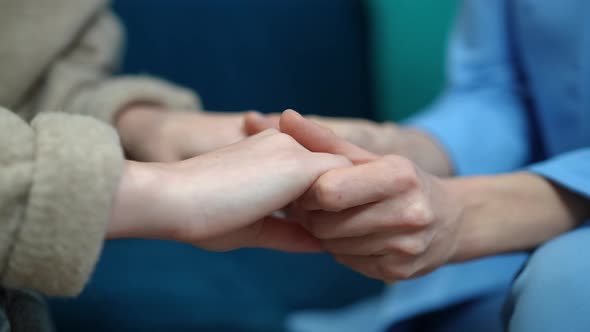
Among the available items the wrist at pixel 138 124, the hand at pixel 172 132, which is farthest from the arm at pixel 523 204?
the wrist at pixel 138 124

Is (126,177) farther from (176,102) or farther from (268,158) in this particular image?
(176,102)

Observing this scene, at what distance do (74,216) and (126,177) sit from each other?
4 centimetres

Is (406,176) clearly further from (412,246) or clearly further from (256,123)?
(256,123)

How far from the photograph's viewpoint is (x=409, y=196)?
46 centimetres

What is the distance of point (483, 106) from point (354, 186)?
38cm

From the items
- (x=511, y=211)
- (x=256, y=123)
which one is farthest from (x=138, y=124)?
(x=511, y=211)

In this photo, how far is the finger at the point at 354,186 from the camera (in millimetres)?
443

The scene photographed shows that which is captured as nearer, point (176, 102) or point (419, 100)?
point (176, 102)

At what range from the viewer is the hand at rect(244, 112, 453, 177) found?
581mm


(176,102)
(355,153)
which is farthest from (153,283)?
(355,153)

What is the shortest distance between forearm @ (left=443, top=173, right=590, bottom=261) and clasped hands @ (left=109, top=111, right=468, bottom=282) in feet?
0.08

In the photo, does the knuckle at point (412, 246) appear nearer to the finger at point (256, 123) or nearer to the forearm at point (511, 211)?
the forearm at point (511, 211)

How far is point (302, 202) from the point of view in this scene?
483 mm

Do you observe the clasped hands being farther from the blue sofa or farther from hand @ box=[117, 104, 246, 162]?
the blue sofa
